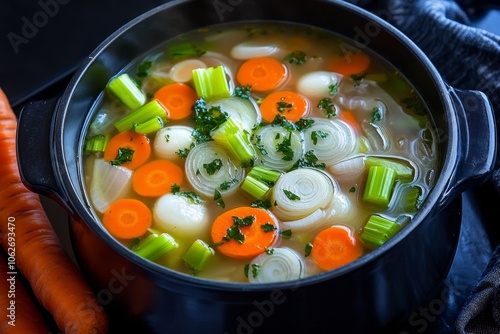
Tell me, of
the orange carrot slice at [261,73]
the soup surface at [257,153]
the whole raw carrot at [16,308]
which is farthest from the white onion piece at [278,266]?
A: the whole raw carrot at [16,308]

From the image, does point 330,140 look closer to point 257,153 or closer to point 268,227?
point 257,153

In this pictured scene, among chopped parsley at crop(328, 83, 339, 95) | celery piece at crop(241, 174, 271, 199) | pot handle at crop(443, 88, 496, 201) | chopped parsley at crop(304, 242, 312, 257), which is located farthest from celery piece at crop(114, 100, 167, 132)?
pot handle at crop(443, 88, 496, 201)

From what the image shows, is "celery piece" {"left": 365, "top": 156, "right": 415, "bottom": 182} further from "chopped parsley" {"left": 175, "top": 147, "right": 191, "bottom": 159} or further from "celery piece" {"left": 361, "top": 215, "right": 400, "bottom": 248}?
"chopped parsley" {"left": 175, "top": 147, "right": 191, "bottom": 159}

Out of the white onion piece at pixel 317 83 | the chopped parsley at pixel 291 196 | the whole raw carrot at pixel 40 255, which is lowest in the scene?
the whole raw carrot at pixel 40 255

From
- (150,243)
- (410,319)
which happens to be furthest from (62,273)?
(410,319)

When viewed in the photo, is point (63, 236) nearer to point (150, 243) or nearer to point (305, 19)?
point (150, 243)

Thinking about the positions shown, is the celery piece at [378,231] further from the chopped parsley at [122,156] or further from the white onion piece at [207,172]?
the chopped parsley at [122,156]

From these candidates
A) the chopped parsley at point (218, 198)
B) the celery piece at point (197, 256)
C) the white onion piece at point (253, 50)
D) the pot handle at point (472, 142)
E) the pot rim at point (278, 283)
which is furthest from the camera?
the white onion piece at point (253, 50)
